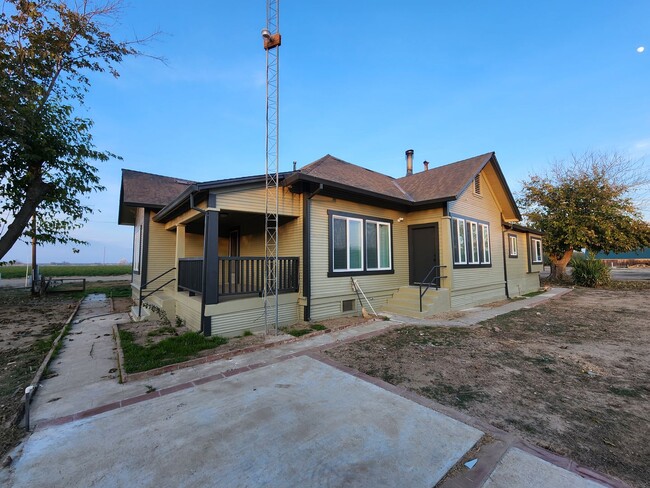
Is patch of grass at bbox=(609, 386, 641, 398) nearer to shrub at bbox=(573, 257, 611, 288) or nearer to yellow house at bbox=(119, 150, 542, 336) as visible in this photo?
yellow house at bbox=(119, 150, 542, 336)

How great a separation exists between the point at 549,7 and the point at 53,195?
1823cm

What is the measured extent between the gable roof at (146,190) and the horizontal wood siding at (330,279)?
665 cm

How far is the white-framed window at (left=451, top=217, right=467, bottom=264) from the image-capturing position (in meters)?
9.86

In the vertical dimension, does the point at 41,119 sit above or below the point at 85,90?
below

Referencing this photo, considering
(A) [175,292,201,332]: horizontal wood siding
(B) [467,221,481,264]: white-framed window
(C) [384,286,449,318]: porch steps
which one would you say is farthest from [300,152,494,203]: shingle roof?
(A) [175,292,201,332]: horizontal wood siding

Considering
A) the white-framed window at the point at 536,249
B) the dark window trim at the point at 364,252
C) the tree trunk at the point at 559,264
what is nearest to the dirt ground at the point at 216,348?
the dark window trim at the point at 364,252

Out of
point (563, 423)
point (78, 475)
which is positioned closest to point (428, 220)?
point (563, 423)

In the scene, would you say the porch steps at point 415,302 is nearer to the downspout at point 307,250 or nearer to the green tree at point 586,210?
the downspout at point 307,250

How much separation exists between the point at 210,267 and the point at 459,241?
836 centimetres

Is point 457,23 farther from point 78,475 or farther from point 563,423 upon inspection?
point 78,475

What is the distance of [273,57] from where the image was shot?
20.0 feet

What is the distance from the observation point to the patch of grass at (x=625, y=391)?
357cm

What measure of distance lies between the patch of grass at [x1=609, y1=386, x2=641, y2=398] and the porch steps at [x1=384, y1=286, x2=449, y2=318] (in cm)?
462

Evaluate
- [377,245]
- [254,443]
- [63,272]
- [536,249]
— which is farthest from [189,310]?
[63,272]
